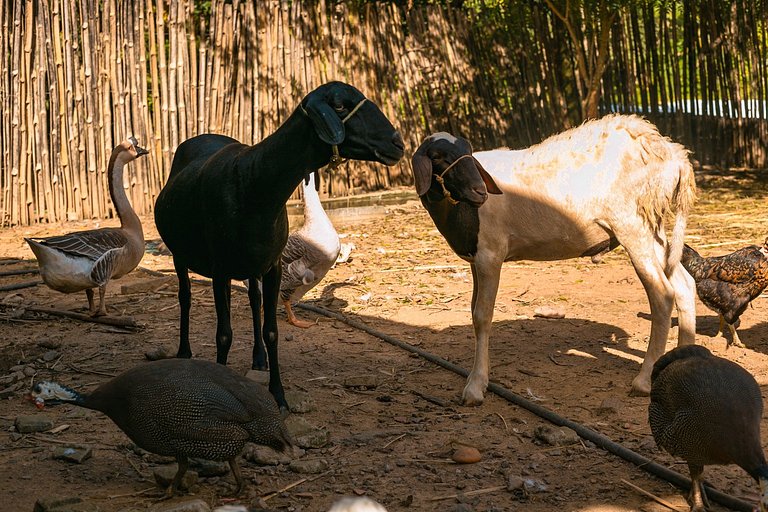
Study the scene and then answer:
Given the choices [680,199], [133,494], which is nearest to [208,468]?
[133,494]

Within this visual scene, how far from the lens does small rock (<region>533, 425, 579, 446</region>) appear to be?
482 cm

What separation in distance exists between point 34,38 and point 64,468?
8064mm

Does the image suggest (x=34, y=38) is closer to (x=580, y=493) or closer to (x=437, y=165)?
(x=437, y=165)

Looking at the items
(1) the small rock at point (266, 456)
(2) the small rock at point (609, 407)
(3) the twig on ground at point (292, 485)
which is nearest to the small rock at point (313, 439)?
(1) the small rock at point (266, 456)

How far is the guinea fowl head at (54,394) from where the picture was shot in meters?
4.34

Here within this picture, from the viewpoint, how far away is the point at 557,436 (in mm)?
4828

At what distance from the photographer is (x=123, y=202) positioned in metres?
7.71

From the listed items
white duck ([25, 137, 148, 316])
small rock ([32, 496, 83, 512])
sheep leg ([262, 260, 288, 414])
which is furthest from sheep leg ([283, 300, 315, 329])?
small rock ([32, 496, 83, 512])

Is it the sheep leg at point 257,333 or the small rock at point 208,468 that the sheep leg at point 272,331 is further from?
the small rock at point 208,468

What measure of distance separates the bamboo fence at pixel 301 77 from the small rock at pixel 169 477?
7.73 metres

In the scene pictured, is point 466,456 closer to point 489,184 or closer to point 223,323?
point 223,323

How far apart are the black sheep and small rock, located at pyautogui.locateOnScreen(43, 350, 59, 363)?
1.30 m

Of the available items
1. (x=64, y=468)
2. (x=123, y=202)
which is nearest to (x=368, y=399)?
(x=64, y=468)

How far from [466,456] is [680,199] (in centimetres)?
228
